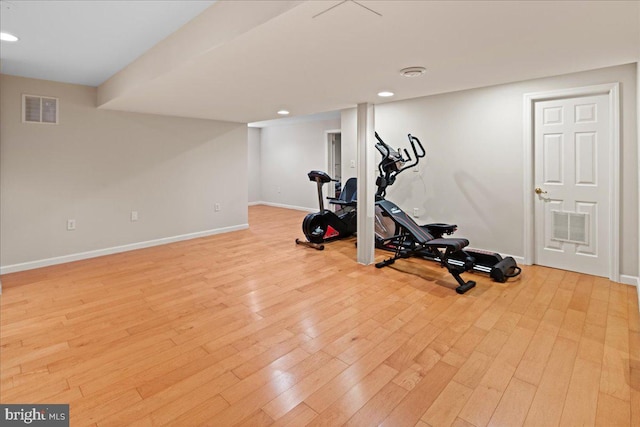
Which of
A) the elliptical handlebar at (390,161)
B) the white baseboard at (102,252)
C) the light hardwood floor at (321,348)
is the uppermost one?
the elliptical handlebar at (390,161)

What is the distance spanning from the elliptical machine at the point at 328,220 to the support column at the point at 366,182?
0.84 meters

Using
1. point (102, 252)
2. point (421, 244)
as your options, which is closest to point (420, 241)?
point (421, 244)

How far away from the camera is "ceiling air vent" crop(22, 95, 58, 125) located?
3787 millimetres

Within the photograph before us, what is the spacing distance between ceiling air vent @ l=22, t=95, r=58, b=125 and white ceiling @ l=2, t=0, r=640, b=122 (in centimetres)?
98

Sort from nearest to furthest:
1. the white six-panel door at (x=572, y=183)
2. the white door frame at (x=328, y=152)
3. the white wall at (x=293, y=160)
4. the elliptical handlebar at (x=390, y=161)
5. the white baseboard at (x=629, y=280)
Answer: the white baseboard at (x=629, y=280) < the white six-panel door at (x=572, y=183) < the elliptical handlebar at (x=390, y=161) < the white door frame at (x=328, y=152) < the white wall at (x=293, y=160)

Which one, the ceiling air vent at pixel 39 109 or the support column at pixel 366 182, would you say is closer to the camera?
the ceiling air vent at pixel 39 109

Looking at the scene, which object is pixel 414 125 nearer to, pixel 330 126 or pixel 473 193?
pixel 473 193

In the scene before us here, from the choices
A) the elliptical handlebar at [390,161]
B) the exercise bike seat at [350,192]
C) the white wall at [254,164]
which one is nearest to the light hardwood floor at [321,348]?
the elliptical handlebar at [390,161]

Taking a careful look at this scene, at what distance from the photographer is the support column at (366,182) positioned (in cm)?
396

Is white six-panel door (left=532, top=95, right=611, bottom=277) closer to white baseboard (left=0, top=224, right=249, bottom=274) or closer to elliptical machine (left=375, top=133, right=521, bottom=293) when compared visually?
elliptical machine (left=375, top=133, right=521, bottom=293)

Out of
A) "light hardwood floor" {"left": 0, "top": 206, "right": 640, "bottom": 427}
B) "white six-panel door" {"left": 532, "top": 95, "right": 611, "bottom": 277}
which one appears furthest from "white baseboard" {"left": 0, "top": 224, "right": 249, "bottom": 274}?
"white six-panel door" {"left": 532, "top": 95, "right": 611, "bottom": 277}

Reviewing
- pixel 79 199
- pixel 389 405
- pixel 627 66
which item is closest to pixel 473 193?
pixel 627 66

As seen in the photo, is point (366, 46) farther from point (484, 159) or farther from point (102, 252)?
point (102, 252)

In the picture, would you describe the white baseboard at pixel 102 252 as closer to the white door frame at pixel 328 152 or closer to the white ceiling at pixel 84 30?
the white ceiling at pixel 84 30
